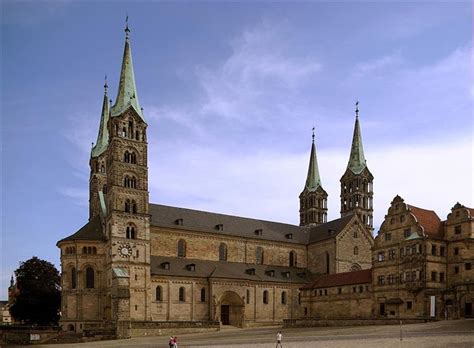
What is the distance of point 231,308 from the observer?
251 feet

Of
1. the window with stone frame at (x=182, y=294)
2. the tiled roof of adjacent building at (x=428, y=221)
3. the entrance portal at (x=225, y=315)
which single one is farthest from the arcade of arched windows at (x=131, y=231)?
the tiled roof of adjacent building at (x=428, y=221)

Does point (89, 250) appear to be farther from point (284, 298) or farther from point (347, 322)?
point (347, 322)

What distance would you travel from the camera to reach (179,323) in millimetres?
63062

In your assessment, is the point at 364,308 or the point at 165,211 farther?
the point at 165,211

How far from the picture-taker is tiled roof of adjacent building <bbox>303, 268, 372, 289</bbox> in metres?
71.6

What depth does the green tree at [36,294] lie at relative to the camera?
8125 cm

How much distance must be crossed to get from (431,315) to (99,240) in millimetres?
41786

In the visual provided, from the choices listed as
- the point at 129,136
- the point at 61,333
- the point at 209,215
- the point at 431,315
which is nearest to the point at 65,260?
the point at 61,333

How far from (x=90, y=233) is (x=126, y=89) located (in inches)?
808

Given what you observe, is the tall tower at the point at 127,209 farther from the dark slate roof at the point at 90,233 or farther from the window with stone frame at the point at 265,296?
the window with stone frame at the point at 265,296

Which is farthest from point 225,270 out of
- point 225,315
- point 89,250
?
point 89,250

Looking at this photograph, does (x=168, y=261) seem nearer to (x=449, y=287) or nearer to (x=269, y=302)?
(x=269, y=302)

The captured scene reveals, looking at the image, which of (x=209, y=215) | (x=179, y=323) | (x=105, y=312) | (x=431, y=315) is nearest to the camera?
(x=431, y=315)

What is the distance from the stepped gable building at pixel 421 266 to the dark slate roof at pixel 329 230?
18.8 m
